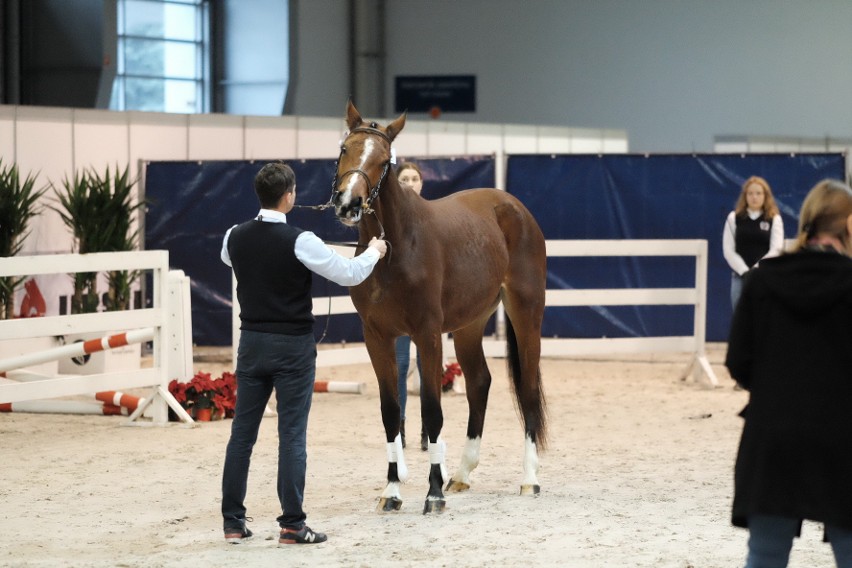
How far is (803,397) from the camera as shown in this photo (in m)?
3.12

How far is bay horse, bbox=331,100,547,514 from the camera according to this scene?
524 cm

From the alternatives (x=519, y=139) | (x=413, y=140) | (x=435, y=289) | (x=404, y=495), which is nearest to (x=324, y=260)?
(x=435, y=289)

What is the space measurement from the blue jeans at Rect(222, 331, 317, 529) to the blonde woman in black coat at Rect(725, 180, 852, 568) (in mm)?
1917

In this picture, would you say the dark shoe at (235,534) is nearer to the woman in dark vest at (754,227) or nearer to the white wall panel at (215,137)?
the woman in dark vest at (754,227)

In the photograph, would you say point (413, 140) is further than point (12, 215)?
Yes

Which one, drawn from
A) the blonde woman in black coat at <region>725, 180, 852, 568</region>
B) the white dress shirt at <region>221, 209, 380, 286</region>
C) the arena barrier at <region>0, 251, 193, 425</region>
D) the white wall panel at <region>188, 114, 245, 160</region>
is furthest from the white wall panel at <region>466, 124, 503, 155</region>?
the blonde woman in black coat at <region>725, 180, 852, 568</region>

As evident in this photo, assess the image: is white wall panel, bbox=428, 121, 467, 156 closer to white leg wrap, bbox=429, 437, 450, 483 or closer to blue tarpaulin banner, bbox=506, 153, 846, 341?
blue tarpaulin banner, bbox=506, 153, 846, 341

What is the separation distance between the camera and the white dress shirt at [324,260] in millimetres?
4496

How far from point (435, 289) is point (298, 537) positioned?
4.25 feet

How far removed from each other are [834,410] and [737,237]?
6.58 meters

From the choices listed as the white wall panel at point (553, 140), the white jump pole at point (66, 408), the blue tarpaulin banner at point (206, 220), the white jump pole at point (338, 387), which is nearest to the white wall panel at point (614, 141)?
the white wall panel at point (553, 140)

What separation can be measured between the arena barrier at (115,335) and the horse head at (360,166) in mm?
2857

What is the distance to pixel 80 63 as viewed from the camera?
1736 centimetres

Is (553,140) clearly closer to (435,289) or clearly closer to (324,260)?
(435,289)
